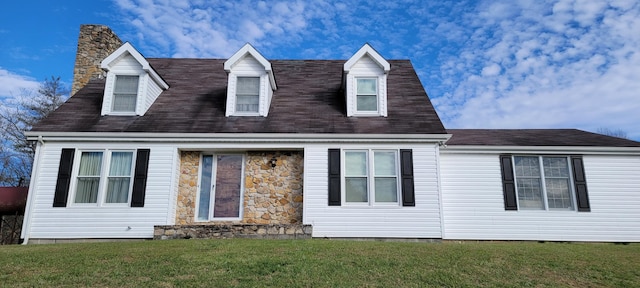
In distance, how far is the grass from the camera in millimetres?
5688

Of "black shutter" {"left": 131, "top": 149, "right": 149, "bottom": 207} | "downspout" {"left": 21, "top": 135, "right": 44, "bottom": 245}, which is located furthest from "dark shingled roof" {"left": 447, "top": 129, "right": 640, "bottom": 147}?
"downspout" {"left": 21, "top": 135, "right": 44, "bottom": 245}

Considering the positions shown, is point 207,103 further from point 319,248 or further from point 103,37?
point 319,248

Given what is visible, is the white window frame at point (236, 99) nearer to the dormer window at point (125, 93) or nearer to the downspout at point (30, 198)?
the dormer window at point (125, 93)

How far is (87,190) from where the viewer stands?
10.5 metres

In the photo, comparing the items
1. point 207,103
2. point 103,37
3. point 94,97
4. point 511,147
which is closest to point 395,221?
point 511,147

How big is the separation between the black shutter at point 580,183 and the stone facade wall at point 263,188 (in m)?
7.62

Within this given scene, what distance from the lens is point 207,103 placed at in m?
12.4

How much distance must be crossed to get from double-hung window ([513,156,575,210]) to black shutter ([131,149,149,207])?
33.2 ft

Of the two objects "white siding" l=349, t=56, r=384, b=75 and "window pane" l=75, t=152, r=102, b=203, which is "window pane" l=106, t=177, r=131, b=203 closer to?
"window pane" l=75, t=152, r=102, b=203

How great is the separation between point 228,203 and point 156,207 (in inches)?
72.4

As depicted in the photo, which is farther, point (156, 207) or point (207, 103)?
point (207, 103)

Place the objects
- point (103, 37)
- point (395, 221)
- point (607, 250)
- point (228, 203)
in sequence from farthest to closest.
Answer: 1. point (103, 37)
2. point (228, 203)
3. point (395, 221)
4. point (607, 250)

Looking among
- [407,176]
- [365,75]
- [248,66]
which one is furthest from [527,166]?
[248,66]

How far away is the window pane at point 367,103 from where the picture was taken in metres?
11.9
